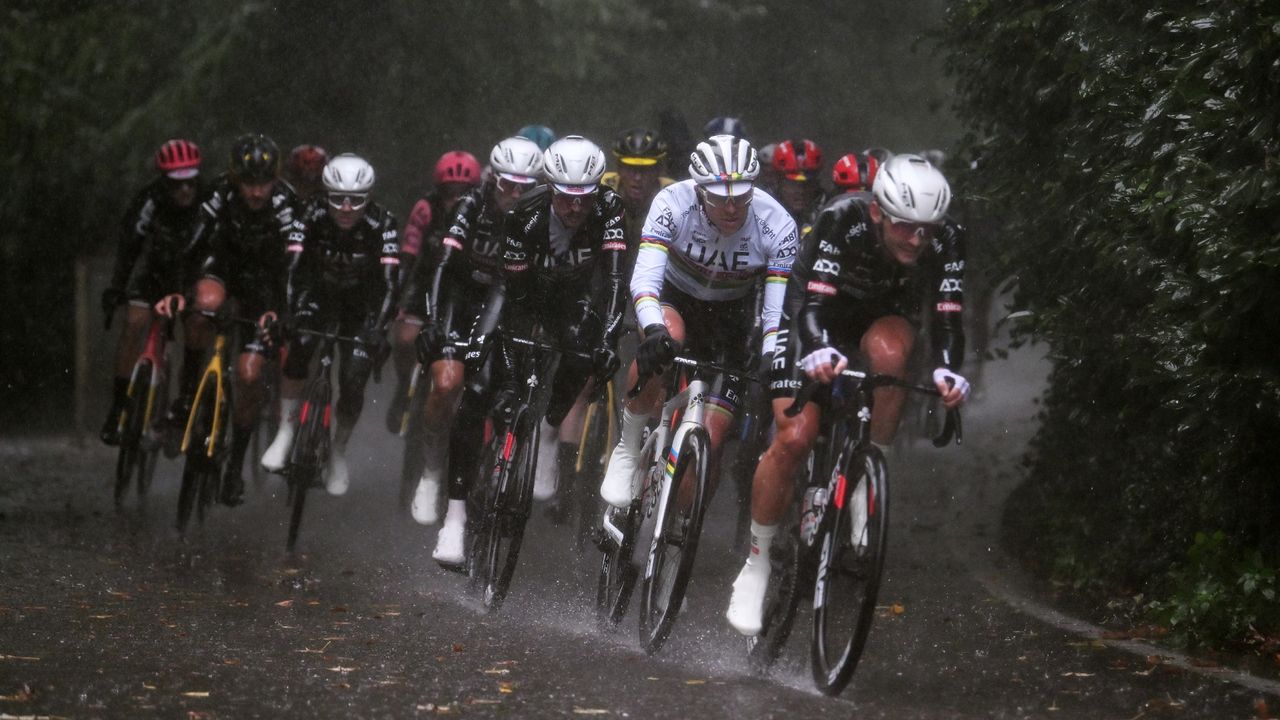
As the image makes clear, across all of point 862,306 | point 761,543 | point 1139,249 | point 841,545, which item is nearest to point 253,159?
point 862,306

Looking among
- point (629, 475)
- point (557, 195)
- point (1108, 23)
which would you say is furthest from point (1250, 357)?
point (557, 195)

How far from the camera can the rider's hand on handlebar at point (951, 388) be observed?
6.86m

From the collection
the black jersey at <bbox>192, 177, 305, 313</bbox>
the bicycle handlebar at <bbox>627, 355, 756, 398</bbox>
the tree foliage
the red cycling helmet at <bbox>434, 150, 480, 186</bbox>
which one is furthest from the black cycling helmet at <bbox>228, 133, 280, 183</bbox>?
the bicycle handlebar at <bbox>627, 355, 756, 398</bbox>

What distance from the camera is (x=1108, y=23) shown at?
8648mm

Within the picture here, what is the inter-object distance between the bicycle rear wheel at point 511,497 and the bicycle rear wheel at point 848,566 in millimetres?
2070

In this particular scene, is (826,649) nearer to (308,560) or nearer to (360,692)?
(360,692)

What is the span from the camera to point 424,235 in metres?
12.9

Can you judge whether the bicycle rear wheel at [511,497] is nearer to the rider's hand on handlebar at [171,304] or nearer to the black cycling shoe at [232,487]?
the black cycling shoe at [232,487]

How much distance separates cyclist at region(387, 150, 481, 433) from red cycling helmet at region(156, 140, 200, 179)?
1.53m

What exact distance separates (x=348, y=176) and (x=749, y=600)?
4.82 meters

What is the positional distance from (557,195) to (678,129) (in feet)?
13.5

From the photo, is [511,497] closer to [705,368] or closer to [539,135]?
[705,368]

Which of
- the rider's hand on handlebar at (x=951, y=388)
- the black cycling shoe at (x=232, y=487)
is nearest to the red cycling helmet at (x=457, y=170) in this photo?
the black cycling shoe at (x=232, y=487)

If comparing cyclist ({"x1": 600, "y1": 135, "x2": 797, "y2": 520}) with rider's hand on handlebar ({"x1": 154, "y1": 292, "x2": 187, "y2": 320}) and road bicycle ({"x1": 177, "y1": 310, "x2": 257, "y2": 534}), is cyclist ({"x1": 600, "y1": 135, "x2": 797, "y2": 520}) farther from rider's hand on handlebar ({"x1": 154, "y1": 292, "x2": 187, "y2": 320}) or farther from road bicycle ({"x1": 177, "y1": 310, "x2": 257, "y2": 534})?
rider's hand on handlebar ({"x1": 154, "y1": 292, "x2": 187, "y2": 320})
